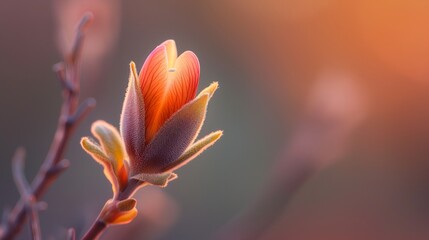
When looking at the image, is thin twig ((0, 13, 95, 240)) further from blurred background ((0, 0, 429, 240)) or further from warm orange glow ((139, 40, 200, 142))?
blurred background ((0, 0, 429, 240))

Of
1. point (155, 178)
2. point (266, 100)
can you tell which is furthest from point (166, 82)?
point (266, 100)

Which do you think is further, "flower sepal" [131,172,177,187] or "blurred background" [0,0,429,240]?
"blurred background" [0,0,429,240]

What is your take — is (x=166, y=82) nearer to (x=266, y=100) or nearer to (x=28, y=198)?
(x=28, y=198)

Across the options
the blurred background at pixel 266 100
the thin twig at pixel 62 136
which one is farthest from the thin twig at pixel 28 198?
the blurred background at pixel 266 100

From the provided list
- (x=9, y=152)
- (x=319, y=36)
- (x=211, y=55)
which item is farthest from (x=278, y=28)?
(x=9, y=152)

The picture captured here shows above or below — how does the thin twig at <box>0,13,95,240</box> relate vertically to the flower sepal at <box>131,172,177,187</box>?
above

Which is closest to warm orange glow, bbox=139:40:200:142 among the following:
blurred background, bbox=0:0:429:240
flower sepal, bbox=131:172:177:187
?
flower sepal, bbox=131:172:177:187
